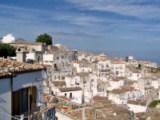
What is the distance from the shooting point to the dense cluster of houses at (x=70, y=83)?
9.80m

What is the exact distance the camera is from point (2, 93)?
8.95 meters

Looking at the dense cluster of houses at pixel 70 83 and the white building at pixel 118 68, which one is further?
the white building at pixel 118 68

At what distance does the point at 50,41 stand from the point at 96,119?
85877mm

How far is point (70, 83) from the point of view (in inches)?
2847

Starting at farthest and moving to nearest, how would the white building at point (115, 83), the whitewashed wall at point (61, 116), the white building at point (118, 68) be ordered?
the white building at point (118, 68), the white building at point (115, 83), the whitewashed wall at point (61, 116)

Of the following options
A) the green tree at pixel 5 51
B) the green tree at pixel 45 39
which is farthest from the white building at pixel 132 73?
the green tree at pixel 5 51

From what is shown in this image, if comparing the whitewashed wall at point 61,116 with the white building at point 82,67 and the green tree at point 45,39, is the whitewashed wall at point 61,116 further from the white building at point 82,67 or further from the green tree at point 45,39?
the green tree at point 45,39

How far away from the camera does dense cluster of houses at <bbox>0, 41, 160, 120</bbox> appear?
980 cm

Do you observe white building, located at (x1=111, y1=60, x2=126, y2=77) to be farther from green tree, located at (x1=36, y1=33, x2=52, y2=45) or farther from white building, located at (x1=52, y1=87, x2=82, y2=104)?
white building, located at (x1=52, y1=87, x2=82, y2=104)

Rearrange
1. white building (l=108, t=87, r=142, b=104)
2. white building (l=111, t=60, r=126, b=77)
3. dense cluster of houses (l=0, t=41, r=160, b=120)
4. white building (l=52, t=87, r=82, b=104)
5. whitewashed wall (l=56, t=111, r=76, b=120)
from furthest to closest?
white building (l=111, t=60, r=126, b=77), white building (l=108, t=87, r=142, b=104), white building (l=52, t=87, r=82, b=104), whitewashed wall (l=56, t=111, r=76, b=120), dense cluster of houses (l=0, t=41, r=160, b=120)

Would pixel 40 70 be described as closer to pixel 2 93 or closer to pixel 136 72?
pixel 2 93

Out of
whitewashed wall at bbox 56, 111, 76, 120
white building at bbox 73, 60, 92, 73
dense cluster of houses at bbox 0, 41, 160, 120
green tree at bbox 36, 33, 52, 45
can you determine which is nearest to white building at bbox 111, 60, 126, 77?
dense cluster of houses at bbox 0, 41, 160, 120

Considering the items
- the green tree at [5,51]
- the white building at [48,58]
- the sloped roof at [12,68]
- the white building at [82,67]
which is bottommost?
the white building at [82,67]

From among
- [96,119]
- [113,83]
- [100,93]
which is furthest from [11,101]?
[113,83]
